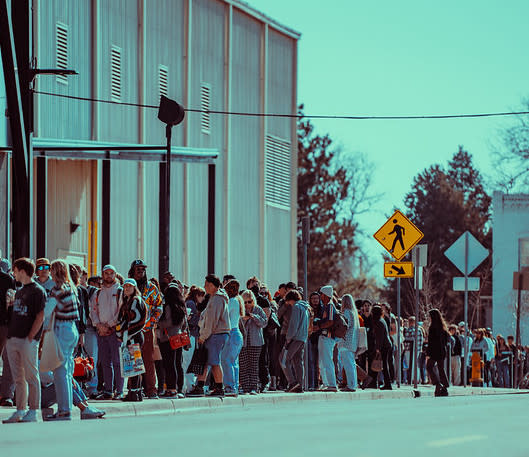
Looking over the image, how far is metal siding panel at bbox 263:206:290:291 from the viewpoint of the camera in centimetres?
4500

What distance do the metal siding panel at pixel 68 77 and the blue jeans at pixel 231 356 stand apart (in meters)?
12.2

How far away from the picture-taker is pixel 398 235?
28219 mm

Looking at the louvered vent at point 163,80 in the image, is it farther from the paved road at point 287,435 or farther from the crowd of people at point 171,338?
the paved road at point 287,435

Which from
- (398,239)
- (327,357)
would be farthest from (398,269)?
(327,357)

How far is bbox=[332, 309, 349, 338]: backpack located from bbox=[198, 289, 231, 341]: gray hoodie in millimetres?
3963

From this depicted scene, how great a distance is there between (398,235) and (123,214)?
404 inches

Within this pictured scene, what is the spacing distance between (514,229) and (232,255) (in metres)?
22.5

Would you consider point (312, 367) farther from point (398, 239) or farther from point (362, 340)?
point (398, 239)

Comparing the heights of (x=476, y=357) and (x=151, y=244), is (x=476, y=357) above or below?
below

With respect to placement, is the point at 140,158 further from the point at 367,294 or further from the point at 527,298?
the point at 367,294

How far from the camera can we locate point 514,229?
202 feet

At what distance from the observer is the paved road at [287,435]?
11.4 metres

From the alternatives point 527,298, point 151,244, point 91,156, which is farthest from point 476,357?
point 527,298

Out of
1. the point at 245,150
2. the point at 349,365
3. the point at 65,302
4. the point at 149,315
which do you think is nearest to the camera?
the point at 65,302
